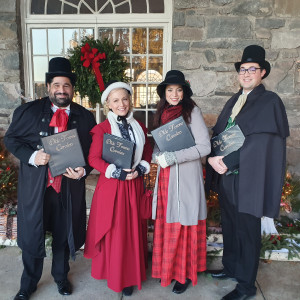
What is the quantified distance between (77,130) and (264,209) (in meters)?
1.67

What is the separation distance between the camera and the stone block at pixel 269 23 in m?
4.05

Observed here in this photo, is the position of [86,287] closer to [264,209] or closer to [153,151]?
[153,151]

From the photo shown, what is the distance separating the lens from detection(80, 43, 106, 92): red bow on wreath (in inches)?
138

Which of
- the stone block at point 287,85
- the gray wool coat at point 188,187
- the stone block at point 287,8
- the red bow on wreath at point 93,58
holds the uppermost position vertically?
the stone block at point 287,8

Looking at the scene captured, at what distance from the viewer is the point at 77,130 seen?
2473 millimetres

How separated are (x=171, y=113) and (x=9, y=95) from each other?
311 centimetres

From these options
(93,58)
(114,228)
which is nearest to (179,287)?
(114,228)

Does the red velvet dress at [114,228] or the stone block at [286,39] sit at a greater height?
the stone block at [286,39]

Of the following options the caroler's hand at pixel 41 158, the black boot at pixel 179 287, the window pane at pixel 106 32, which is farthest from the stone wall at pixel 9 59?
the black boot at pixel 179 287

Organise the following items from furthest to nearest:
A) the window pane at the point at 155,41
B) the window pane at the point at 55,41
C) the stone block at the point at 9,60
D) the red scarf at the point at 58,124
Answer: the window pane at the point at 55,41, the window pane at the point at 155,41, the stone block at the point at 9,60, the red scarf at the point at 58,124

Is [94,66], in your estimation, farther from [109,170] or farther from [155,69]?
[109,170]

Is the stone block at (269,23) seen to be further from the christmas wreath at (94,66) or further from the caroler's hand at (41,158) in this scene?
the caroler's hand at (41,158)

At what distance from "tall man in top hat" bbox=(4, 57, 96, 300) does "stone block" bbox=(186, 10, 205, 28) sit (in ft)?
7.74

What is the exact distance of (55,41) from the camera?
463 centimetres
